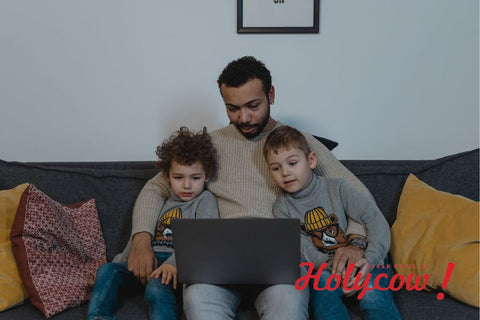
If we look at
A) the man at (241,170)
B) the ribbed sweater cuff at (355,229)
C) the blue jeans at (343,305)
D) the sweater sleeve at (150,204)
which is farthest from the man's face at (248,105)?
the blue jeans at (343,305)

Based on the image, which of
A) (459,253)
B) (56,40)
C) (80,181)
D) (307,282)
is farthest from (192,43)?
(459,253)

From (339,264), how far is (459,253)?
345 mm

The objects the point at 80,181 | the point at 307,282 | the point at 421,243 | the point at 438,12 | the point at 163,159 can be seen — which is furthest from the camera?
the point at 438,12

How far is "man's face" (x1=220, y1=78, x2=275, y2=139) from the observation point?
1.70 meters

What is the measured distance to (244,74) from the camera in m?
1.71

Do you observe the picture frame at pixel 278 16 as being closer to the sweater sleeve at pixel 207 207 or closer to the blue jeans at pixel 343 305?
the sweater sleeve at pixel 207 207

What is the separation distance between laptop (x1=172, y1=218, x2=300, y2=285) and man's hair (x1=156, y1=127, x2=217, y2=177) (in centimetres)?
42

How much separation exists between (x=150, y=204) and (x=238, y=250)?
1.75 feet

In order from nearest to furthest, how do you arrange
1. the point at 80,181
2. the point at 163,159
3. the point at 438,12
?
the point at 163,159 < the point at 80,181 < the point at 438,12

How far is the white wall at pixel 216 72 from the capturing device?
2.06m

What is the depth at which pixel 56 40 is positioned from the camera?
211 cm

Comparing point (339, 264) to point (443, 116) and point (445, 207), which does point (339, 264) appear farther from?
point (443, 116)

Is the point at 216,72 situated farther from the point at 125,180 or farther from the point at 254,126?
the point at 125,180

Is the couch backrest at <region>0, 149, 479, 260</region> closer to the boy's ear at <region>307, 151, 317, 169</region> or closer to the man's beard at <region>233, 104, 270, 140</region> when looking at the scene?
the boy's ear at <region>307, 151, 317, 169</region>
